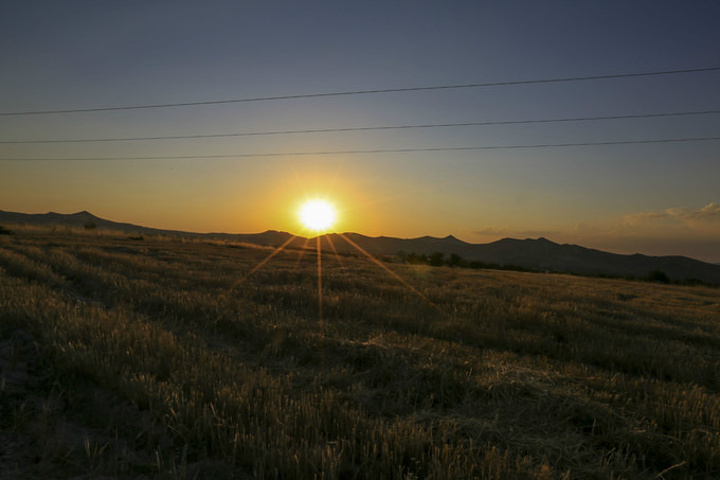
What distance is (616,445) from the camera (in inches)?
147

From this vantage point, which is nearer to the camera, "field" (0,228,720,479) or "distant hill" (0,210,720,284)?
"field" (0,228,720,479)

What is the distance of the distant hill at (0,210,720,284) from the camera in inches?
4946

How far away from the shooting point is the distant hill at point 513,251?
125625 millimetres

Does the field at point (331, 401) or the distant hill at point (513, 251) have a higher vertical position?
the distant hill at point (513, 251)

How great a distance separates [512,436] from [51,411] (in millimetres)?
4472

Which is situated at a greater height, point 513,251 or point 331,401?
point 513,251

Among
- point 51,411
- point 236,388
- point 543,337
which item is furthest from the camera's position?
point 543,337

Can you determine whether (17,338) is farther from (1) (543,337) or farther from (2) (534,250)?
(2) (534,250)

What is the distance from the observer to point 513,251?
15412 centimetres

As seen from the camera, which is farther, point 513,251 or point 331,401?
point 513,251

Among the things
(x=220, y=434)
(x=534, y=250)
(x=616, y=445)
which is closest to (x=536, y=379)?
(x=616, y=445)

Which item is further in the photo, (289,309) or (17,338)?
(289,309)

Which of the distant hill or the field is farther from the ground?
the distant hill

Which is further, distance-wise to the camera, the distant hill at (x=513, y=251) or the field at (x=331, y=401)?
the distant hill at (x=513, y=251)
